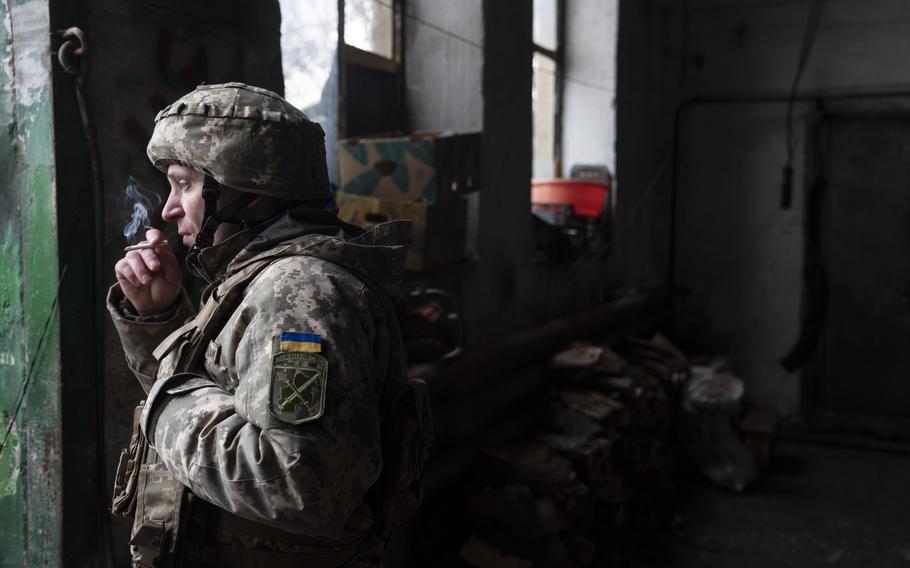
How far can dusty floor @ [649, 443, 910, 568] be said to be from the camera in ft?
14.1

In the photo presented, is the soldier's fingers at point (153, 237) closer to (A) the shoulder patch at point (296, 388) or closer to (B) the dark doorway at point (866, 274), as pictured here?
(A) the shoulder patch at point (296, 388)

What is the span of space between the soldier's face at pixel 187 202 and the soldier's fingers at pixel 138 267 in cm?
10

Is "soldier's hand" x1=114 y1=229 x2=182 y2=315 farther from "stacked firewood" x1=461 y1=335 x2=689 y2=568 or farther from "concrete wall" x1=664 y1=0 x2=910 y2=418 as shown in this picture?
"concrete wall" x1=664 y1=0 x2=910 y2=418

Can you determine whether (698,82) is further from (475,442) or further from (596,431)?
(475,442)

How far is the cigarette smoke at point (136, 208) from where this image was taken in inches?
81.4

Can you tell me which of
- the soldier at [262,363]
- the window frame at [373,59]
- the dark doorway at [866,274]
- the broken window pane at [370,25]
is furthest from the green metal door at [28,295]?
the dark doorway at [866,274]

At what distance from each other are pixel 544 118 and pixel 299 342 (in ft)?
16.2

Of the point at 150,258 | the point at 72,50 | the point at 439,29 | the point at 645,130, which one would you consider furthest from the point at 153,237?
the point at 645,130

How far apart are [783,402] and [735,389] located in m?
1.66

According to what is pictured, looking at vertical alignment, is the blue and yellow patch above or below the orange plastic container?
below

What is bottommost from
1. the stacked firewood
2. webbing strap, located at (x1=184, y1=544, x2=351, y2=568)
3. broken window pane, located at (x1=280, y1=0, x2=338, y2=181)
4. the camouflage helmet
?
the stacked firewood

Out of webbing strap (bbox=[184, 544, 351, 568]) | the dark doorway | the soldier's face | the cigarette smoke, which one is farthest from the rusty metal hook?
the dark doorway

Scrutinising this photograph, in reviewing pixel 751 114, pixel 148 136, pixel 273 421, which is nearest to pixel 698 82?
pixel 751 114

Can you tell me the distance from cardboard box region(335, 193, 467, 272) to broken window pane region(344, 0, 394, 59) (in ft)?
2.56
